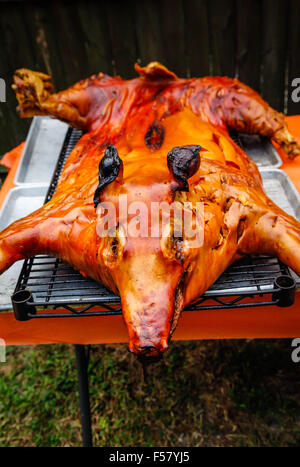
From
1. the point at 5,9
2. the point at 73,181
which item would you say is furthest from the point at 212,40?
the point at 73,181

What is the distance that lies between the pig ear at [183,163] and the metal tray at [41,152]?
1.34 m

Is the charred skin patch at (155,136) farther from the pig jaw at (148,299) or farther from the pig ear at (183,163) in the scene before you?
the pig jaw at (148,299)

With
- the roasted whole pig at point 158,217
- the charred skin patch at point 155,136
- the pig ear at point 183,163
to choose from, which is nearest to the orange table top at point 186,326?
the roasted whole pig at point 158,217

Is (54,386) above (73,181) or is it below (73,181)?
below

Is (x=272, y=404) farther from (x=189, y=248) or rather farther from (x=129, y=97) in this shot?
(x=129, y=97)

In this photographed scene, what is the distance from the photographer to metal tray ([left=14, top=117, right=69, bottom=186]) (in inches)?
107

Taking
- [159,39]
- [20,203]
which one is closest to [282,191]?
[20,203]

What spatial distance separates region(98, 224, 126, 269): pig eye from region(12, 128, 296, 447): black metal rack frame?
17 centimetres

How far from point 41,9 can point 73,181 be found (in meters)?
2.88

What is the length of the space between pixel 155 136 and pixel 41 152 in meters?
1.11

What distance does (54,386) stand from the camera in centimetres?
283

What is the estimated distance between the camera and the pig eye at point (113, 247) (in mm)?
1421

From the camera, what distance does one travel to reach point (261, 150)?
2.78 m
